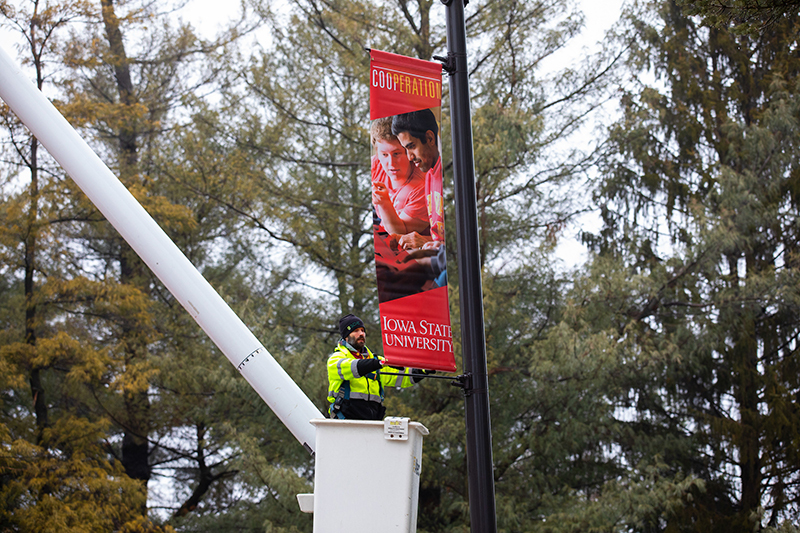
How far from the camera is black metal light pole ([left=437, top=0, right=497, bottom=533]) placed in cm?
405

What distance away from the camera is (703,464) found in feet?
43.8

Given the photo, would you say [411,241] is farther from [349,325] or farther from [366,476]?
[366,476]

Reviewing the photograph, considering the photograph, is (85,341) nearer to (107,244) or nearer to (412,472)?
(107,244)

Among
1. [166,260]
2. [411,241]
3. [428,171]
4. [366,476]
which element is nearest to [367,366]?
[366,476]

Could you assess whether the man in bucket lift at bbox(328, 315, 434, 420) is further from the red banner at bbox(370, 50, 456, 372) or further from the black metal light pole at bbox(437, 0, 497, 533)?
the black metal light pole at bbox(437, 0, 497, 533)

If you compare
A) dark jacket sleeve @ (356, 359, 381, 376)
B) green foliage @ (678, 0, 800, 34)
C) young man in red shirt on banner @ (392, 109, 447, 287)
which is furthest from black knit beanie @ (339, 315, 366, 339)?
green foliage @ (678, 0, 800, 34)

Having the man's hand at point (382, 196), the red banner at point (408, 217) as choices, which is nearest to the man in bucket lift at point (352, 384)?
the red banner at point (408, 217)

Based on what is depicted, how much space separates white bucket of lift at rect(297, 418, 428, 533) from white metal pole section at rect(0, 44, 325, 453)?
1.03m

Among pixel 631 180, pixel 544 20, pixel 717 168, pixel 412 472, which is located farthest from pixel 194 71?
pixel 412 472

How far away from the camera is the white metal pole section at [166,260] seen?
211 inches

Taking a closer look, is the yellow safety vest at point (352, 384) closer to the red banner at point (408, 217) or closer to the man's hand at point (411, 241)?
the red banner at point (408, 217)

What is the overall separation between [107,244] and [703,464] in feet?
46.9

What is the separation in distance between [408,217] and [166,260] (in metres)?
2.22

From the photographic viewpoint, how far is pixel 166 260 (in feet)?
18.6
